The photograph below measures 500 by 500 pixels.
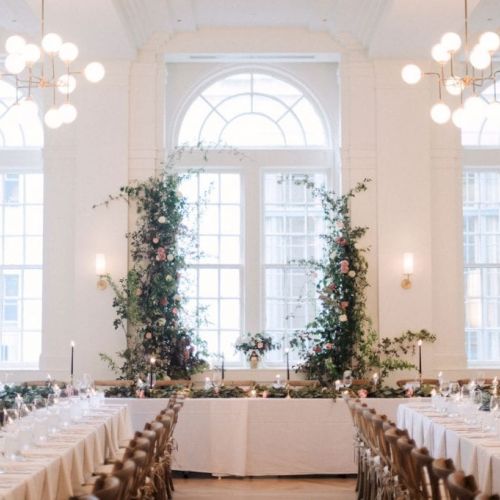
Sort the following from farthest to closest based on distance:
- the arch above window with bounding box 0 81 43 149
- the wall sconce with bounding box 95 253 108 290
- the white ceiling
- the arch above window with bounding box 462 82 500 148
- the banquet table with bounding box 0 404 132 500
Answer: the arch above window with bounding box 462 82 500 148
the arch above window with bounding box 0 81 43 149
the wall sconce with bounding box 95 253 108 290
the white ceiling
the banquet table with bounding box 0 404 132 500

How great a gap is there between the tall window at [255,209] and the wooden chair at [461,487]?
32.4 ft

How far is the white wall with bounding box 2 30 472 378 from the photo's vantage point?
13562 mm

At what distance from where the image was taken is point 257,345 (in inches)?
543

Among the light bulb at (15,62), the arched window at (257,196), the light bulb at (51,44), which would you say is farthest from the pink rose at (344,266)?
the light bulb at (15,62)

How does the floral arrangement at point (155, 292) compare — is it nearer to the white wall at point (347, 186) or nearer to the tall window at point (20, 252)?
the white wall at point (347, 186)

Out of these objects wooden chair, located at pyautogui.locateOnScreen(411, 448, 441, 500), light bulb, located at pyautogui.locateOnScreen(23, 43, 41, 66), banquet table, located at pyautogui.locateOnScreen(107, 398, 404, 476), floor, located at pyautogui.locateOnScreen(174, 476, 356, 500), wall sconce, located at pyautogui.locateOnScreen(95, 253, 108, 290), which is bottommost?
floor, located at pyautogui.locateOnScreen(174, 476, 356, 500)

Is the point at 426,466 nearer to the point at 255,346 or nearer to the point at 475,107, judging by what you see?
the point at 475,107

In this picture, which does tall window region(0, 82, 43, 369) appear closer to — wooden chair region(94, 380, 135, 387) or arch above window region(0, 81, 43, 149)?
arch above window region(0, 81, 43, 149)

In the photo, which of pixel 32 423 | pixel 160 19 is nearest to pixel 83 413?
pixel 32 423

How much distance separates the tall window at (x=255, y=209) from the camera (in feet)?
47.0

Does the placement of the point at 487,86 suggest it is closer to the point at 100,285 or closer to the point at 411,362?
the point at 411,362

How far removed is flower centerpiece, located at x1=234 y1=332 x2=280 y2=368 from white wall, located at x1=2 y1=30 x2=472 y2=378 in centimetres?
152

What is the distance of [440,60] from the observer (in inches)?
343

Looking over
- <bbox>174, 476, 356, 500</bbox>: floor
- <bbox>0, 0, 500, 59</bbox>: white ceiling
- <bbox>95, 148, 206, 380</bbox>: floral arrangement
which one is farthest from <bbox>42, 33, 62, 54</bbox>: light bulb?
<bbox>95, 148, 206, 380</bbox>: floral arrangement
